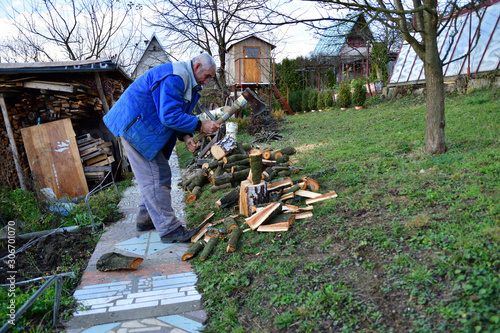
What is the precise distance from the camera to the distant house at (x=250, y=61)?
2084cm

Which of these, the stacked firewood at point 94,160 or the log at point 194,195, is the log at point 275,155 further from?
the stacked firewood at point 94,160

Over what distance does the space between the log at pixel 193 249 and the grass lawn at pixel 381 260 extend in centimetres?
15

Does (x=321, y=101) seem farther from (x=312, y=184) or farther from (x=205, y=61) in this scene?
(x=205, y=61)

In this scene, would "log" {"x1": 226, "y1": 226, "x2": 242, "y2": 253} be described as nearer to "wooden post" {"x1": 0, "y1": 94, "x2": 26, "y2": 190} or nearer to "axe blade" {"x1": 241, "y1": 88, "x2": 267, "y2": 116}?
"axe blade" {"x1": 241, "y1": 88, "x2": 267, "y2": 116}

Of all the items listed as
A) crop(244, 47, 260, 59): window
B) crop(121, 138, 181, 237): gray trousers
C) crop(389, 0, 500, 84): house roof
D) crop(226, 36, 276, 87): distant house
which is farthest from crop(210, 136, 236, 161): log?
crop(244, 47, 260, 59): window

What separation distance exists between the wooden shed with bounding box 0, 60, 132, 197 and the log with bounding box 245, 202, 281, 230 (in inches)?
179

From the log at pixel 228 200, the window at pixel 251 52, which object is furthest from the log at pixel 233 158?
the window at pixel 251 52

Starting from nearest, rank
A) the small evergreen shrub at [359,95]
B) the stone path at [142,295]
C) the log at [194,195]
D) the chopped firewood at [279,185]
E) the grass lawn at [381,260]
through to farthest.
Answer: the grass lawn at [381,260] < the stone path at [142,295] < the chopped firewood at [279,185] < the log at [194,195] < the small evergreen shrub at [359,95]

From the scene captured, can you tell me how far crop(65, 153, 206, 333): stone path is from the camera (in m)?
2.35

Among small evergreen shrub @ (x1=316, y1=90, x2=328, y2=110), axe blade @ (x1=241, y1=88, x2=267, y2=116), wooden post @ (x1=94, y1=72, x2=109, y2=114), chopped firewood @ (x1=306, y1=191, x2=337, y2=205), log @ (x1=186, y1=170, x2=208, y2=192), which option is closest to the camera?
chopped firewood @ (x1=306, y1=191, x2=337, y2=205)

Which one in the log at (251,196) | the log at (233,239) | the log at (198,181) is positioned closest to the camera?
the log at (233,239)

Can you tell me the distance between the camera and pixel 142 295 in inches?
107

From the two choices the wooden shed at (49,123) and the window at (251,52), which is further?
the window at (251,52)

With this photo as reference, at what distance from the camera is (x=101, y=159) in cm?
A: 711
